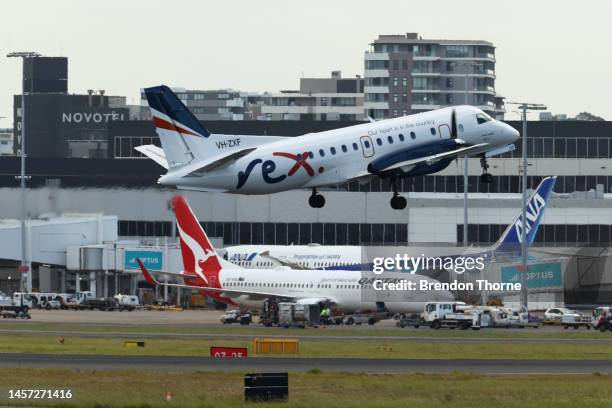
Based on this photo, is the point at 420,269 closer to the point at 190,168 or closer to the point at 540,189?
the point at 540,189

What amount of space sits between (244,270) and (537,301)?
98.8ft

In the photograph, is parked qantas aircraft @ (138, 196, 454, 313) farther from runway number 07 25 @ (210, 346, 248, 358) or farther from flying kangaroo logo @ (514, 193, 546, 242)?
runway number 07 25 @ (210, 346, 248, 358)

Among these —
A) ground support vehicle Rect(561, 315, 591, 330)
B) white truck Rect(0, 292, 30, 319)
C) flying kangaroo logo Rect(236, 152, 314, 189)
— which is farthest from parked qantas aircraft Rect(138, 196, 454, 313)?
flying kangaroo logo Rect(236, 152, 314, 189)

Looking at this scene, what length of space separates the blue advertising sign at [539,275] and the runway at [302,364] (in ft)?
175

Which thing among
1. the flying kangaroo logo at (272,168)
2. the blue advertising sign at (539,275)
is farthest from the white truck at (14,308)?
the flying kangaroo logo at (272,168)

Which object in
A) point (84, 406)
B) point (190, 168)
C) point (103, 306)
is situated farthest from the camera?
point (103, 306)

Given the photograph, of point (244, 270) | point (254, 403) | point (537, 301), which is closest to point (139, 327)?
point (244, 270)

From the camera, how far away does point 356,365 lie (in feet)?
312

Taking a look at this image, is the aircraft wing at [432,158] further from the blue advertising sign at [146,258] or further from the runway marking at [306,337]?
the blue advertising sign at [146,258]

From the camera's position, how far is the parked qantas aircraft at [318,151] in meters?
87.1

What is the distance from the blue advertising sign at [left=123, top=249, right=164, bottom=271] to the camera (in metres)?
190

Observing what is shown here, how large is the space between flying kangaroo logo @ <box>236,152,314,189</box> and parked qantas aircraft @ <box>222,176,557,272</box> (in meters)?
68.7

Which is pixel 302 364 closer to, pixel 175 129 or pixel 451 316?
pixel 175 129

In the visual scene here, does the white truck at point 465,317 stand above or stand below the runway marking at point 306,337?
above
